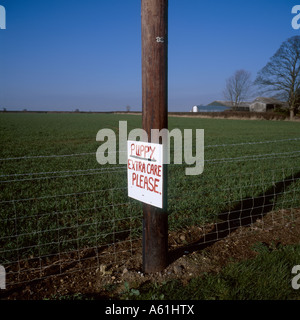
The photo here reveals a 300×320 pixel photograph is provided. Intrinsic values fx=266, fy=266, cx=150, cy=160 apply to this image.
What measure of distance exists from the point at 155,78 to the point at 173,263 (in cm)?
210

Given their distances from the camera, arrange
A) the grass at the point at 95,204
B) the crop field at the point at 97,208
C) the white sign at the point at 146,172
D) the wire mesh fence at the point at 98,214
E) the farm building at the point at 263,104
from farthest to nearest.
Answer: the farm building at the point at 263,104
the grass at the point at 95,204
the crop field at the point at 97,208
the wire mesh fence at the point at 98,214
the white sign at the point at 146,172

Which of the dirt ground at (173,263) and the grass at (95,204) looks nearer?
the dirt ground at (173,263)

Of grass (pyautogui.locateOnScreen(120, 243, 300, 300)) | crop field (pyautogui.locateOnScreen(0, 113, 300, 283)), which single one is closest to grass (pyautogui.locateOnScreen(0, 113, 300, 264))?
crop field (pyautogui.locateOnScreen(0, 113, 300, 283))

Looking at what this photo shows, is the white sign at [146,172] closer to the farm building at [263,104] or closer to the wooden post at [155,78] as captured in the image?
the wooden post at [155,78]

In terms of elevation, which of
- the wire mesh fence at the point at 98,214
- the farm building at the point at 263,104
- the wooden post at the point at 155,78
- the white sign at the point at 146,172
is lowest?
the wire mesh fence at the point at 98,214

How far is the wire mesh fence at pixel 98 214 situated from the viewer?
3332 millimetres

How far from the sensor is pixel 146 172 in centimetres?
279

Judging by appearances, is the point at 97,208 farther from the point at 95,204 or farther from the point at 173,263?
the point at 173,263

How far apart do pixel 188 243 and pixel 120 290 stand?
4.25ft

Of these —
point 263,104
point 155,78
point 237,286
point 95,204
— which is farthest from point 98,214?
point 263,104

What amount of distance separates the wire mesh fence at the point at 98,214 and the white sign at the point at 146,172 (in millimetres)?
803

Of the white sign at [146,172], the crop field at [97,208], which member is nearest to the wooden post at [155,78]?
the white sign at [146,172]
